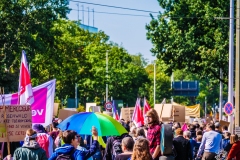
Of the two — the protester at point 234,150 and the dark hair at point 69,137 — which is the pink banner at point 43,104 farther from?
the protester at point 234,150

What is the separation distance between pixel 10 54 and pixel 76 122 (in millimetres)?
33571

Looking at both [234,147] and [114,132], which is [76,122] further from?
[234,147]

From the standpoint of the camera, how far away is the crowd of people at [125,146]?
1098 cm

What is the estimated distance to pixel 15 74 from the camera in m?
51.7

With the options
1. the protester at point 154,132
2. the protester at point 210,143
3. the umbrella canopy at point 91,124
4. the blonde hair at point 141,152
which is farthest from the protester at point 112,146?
the protester at point 210,143

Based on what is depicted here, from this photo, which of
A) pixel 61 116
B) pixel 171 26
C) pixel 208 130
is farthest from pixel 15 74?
pixel 208 130

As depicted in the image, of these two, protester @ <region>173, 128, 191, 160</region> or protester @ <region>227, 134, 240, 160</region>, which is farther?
protester @ <region>227, 134, 240, 160</region>

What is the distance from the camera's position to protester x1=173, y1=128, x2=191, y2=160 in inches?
637

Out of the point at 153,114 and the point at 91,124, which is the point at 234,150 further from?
the point at 153,114

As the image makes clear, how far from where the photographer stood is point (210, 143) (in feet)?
65.4

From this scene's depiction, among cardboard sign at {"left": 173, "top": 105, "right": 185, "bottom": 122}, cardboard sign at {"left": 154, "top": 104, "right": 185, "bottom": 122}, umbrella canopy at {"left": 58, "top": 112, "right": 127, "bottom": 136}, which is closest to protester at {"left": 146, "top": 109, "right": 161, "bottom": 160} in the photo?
umbrella canopy at {"left": 58, "top": 112, "right": 127, "bottom": 136}

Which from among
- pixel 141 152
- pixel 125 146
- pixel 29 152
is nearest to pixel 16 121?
pixel 29 152

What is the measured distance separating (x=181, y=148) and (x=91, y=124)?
2.76m

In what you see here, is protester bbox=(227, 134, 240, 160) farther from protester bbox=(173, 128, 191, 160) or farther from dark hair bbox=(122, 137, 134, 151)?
dark hair bbox=(122, 137, 134, 151)
